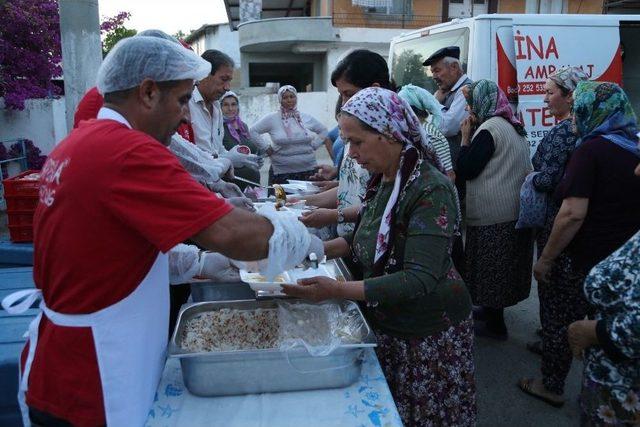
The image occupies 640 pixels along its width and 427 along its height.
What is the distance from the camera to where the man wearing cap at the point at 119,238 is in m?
1.09

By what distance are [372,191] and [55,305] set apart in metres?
1.12

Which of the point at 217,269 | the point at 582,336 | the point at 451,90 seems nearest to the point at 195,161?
the point at 217,269

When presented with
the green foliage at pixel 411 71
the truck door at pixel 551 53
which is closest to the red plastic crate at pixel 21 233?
the green foliage at pixel 411 71

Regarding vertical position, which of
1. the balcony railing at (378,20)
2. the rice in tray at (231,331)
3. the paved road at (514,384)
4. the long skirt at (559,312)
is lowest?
the paved road at (514,384)

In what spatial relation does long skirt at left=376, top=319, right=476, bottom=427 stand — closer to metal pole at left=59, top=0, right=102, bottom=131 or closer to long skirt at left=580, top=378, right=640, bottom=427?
long skirt at left=580, top=378, right=640, bottom=427

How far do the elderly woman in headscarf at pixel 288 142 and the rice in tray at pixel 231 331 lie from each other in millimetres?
4085

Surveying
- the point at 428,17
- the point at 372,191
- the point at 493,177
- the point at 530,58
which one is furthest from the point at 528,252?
the point at 428,17

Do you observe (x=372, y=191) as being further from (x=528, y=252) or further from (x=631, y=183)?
(x=528, y=252)

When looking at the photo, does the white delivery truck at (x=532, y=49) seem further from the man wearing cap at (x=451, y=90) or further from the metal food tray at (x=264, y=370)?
the metal food tray at (x=264, y=370)

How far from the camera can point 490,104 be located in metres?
3.33

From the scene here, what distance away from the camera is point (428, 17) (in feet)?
57.7

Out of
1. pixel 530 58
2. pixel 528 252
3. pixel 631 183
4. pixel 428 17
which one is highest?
pixel 428 17

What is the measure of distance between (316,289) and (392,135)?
0.55 m

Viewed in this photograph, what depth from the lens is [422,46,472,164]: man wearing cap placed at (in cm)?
418
